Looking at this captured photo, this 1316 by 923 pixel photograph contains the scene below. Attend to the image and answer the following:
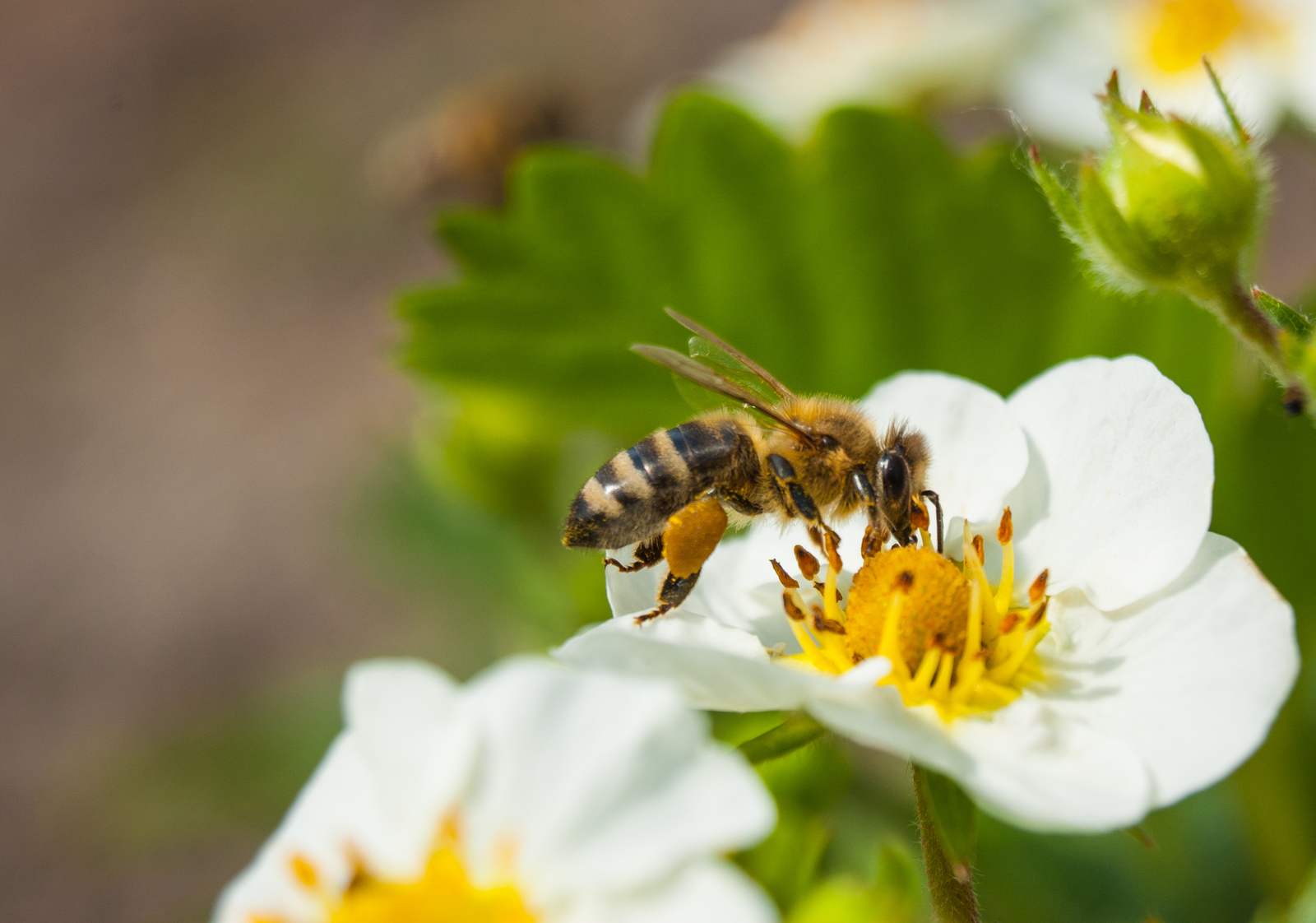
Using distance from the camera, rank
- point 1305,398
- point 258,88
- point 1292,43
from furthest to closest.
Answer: point 258,88, point 1292,43, point 1305,398

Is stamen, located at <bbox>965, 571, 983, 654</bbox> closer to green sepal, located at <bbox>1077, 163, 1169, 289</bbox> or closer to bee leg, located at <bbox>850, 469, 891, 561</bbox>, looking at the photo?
bee leg, located at <bbox>850, 469, 891, 561</bbox>

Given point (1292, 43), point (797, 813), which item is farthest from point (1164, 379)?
point (1292, 43)

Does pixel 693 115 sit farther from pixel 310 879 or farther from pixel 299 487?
pixel 299 487

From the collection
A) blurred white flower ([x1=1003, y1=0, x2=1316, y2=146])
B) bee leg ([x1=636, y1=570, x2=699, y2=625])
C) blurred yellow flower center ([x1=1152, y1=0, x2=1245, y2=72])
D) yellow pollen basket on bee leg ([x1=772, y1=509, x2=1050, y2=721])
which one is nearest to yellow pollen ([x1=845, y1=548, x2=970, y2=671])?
yellow pollen basket on bee leg ([x1=772, y1=509, x2=1050, y2=721])

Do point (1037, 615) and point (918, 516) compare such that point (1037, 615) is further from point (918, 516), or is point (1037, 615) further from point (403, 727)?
point (403, 727)

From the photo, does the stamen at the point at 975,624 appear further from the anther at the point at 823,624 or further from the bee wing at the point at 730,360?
the bee wing at the point at 730,360

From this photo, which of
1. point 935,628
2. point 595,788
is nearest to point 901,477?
point 935,628
